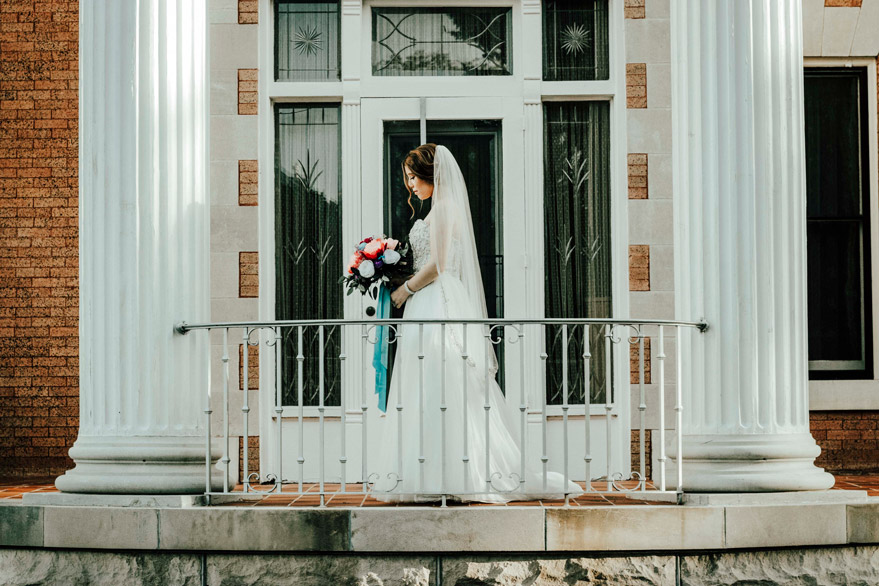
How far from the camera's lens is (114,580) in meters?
6.19

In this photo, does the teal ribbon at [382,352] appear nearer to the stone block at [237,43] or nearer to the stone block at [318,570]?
the stone block at [318,570]

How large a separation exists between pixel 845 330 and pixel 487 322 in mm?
3997

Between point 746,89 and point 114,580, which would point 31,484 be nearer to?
point 114,580

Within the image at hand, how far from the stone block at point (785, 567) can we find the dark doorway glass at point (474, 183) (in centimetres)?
313

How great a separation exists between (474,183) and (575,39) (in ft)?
4.47

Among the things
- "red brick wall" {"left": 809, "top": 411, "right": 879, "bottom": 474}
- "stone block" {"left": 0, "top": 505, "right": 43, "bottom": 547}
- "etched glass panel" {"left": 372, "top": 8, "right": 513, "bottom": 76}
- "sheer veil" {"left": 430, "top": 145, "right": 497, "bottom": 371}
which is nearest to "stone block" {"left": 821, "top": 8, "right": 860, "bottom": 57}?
"etched glass panel" {"left": 372, "top": 8, "right": 513, "bottom": 76}

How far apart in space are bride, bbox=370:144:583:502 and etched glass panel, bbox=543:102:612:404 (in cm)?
159

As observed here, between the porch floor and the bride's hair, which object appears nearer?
the porch floor

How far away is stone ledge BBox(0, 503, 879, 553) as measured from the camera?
19.9 ft

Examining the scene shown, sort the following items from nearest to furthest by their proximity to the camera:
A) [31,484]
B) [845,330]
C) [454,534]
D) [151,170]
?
[454,534]
[151,170]
[31,484]
[845,330]

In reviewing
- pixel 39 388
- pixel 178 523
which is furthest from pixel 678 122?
pixel 39 388

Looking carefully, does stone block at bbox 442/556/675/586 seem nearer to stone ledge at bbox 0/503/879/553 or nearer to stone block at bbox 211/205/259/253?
stone ledge at bbox 0/503/879/553

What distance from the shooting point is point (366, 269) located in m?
7.19

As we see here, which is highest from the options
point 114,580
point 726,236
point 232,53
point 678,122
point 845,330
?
point 232,53
